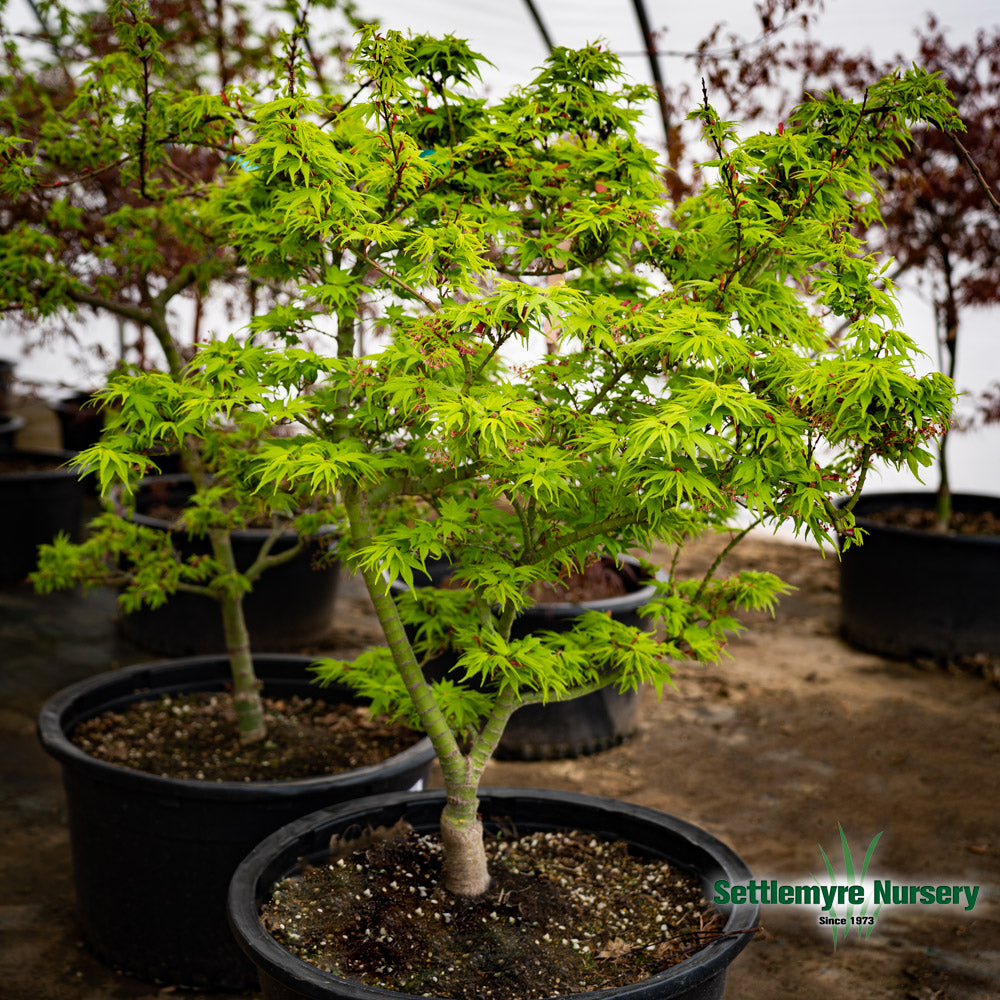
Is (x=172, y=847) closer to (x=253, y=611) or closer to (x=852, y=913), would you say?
(x=852, y=913)

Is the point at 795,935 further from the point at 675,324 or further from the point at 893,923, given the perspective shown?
the point at 675,324

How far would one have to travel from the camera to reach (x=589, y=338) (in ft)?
5.90

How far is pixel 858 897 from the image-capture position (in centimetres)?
295

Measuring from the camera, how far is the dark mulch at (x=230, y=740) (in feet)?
9.40

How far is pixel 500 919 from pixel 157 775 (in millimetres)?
987

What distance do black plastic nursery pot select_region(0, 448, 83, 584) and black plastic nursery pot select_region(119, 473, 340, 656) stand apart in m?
1.05

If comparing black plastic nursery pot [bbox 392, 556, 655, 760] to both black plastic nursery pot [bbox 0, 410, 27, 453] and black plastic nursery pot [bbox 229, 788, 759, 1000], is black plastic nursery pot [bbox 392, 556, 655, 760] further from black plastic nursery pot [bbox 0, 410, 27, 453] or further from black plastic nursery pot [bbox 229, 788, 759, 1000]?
black plastic nursery pot [bbox 0, 410, 27, 453]

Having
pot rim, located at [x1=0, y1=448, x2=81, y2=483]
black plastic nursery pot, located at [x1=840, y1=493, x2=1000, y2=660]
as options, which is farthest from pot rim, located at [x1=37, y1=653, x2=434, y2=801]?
black plastic nursery pot, located at [x1=840, y1=493, x2=1000, y2=660]

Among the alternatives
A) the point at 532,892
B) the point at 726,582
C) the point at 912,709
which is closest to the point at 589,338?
the point at 726,582

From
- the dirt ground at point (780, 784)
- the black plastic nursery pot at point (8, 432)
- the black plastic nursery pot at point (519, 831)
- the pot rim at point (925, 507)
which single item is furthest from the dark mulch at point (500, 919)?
the black plastic nursery pot at point (8, 432)

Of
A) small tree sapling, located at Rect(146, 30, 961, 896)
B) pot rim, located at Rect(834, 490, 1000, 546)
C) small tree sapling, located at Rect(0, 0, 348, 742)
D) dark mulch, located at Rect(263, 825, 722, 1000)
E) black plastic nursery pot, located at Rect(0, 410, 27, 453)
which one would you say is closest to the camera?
small tree sapling, located at Rect(146, 30, 961, 896)

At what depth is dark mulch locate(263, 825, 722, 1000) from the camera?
1937 mm

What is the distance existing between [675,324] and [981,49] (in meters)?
4.02

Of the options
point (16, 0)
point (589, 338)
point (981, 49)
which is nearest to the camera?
point (589, 338)
